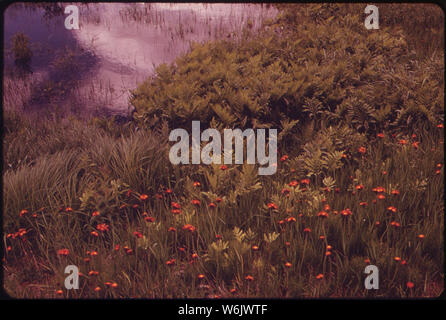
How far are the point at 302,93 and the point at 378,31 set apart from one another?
173 cm

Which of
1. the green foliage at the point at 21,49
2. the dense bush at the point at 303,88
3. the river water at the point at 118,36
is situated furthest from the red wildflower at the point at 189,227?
the green foliage at the point at 21,49

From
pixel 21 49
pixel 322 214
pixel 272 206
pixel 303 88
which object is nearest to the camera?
pixel 322 214

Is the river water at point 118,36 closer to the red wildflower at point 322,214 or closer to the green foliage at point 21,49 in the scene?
the green foliage at point 21,49

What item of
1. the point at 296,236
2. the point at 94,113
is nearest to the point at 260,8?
the point at 94,113

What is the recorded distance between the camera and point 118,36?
138 inches

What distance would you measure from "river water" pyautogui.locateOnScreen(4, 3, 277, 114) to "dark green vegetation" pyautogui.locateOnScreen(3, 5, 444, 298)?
0.21 metres

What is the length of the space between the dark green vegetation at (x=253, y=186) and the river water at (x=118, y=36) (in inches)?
8.2

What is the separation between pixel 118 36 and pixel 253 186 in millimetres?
1991

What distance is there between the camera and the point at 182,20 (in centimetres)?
334

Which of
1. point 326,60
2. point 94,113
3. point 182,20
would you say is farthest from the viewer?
point 326,60

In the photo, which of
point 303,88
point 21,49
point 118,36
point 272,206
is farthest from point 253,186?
point 21,49

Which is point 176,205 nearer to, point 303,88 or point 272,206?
point 272,206

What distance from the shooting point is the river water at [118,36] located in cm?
281
